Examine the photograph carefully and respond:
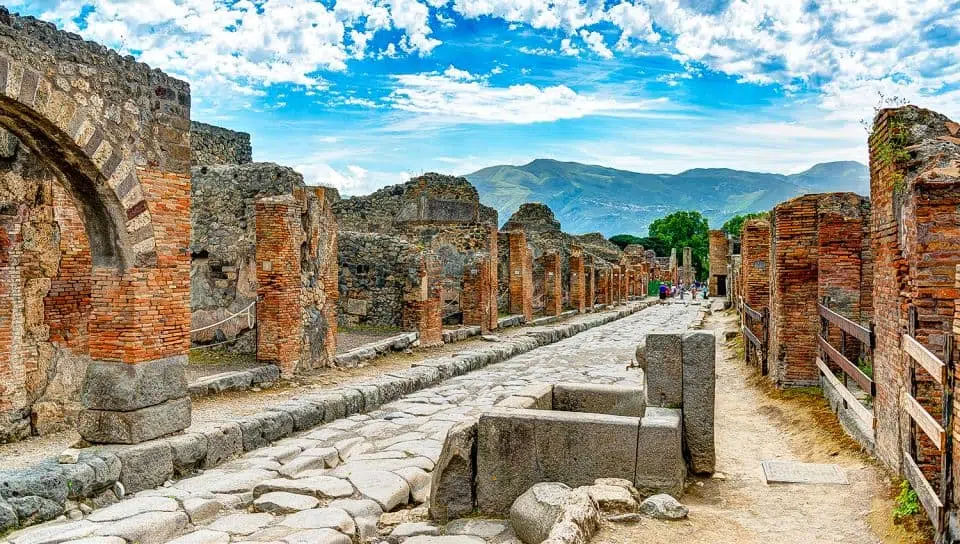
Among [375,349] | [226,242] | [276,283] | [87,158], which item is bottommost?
[375,349]

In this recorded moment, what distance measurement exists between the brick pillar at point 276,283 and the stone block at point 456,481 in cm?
602

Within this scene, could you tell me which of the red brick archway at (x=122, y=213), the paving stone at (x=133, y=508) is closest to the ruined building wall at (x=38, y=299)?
the red brick archway at (x=122, y=213)

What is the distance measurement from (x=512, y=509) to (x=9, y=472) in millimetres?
4394

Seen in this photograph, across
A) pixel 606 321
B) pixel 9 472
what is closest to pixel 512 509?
pixel 9 472

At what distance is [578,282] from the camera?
30.3m

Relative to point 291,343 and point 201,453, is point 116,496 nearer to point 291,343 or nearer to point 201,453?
point 201,453

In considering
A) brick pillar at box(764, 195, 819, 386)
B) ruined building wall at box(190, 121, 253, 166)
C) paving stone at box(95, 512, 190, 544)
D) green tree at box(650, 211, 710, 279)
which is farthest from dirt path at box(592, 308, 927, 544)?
green tree at box(650, 211, 710, 279)

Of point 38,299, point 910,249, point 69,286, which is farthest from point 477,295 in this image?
point 910,249

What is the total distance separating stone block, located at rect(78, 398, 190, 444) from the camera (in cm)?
741

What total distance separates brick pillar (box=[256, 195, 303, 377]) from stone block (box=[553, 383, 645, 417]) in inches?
213

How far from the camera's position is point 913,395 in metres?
5.63

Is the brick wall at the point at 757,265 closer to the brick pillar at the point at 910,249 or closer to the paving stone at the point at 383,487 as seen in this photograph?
the brick pillar at the point at 910,249

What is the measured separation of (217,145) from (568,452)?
2690 cm

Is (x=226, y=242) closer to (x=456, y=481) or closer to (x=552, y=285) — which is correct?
(x=456, y=481)
